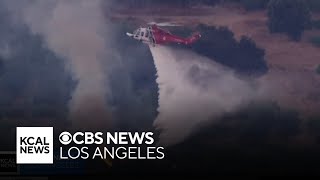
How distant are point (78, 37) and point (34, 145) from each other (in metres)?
0.70

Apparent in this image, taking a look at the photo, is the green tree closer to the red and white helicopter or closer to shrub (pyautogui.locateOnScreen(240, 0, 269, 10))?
shrub (pyautogui.locateOnScreen(240, 0, 269, 10))

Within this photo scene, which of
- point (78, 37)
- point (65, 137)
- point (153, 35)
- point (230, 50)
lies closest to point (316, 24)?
point (230, 50)

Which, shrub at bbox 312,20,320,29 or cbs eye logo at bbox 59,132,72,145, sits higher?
shrub at bbox 312,20,320,29

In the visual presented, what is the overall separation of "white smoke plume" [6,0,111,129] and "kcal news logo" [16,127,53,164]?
21 cm

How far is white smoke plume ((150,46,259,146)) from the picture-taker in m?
2.92

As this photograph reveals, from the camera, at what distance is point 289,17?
292cm

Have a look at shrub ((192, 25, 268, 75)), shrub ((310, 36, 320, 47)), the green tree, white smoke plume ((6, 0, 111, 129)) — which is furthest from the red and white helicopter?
shrub ((310, 36, 320, 47))

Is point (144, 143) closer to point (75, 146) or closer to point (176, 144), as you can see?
point (176, 144)

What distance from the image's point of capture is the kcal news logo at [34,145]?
9.66 ft

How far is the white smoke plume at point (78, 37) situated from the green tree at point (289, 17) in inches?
38.6

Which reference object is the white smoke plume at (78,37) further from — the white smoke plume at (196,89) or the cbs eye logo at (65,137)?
the white smoke plume at (196,89)

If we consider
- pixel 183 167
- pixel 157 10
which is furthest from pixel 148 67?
pixel 183 167

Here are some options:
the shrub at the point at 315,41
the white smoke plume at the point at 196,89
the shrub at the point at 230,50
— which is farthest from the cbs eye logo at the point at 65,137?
the shrub at the point at 315,41

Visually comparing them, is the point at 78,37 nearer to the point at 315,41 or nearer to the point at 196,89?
the point at 196,89
